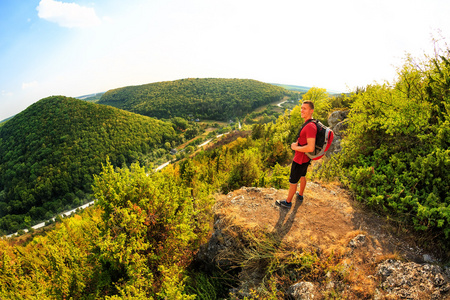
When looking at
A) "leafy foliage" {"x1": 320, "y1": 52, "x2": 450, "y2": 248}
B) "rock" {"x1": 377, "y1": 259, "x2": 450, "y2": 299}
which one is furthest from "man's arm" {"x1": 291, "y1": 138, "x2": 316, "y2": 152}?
"rock" {"x1": 377, "y1": 259, "x2": 450, "y2": 299}

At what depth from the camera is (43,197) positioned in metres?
63.0

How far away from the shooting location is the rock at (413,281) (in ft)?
8.82

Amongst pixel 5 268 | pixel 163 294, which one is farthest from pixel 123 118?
pixel 163 294

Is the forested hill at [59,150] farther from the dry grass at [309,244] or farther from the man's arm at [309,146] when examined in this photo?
the man's arm at [309,146]

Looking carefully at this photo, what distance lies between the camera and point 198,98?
142 metres

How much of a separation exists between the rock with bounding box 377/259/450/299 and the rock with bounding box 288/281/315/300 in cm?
111

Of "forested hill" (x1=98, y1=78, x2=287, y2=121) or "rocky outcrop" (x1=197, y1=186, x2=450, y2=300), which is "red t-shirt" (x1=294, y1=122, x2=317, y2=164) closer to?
"rocky outcrop" (x1=197, y1=186, x2=450, y2=300)

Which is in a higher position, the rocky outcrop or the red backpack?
the red backpack

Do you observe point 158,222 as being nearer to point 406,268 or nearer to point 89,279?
point 89,279

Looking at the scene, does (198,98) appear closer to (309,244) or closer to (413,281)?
(309,244)

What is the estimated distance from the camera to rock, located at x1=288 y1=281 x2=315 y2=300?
320 cm

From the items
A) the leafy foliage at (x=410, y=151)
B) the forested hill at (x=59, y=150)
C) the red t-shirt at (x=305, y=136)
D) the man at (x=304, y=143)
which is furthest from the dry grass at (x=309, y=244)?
the forested hill at (x=59, y=150)

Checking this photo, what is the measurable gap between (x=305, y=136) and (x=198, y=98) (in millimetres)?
145033

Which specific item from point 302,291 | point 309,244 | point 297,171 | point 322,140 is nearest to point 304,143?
point 322,140
